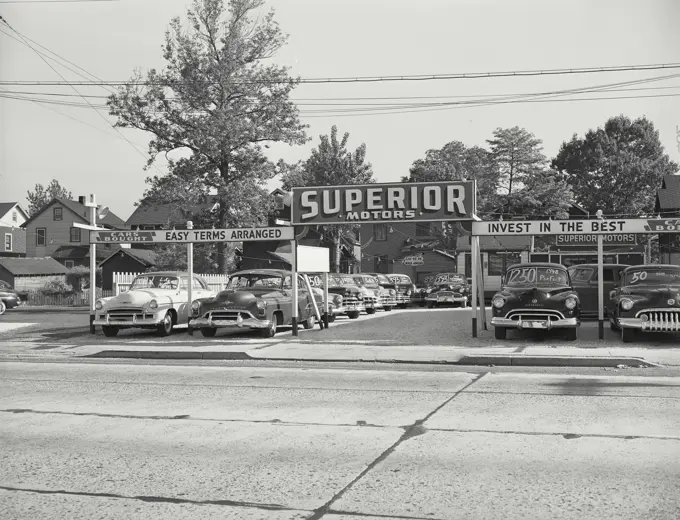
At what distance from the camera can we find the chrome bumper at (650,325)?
15727 millimetres


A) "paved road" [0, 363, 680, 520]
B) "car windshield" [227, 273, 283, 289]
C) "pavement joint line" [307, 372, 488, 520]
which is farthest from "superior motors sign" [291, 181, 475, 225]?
"pavement joint line" [307, 372, 488, 520]

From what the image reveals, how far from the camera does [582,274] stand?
22.1 m

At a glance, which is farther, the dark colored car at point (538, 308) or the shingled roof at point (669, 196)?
the shingled roof at point (669, 196)

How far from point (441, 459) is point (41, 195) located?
123m

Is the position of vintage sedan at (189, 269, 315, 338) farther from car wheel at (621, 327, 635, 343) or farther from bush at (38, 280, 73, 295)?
bush at (38, 280, 73, 295)

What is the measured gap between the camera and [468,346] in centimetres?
1653

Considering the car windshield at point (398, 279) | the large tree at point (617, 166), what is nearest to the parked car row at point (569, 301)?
the car windshield at point (398, 279)

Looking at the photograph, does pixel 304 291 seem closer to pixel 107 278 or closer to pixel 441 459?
pixel 441 459

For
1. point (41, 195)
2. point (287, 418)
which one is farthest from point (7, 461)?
point (41, 195)

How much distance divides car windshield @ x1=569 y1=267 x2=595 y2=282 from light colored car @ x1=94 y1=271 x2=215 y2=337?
1099 centimetres

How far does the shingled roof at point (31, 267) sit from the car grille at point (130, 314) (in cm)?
3857

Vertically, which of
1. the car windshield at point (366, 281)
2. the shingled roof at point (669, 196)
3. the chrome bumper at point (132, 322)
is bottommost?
the chrome bumper at point (132, 322)

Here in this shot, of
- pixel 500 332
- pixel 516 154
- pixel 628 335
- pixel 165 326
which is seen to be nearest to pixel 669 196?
pixel 516 154

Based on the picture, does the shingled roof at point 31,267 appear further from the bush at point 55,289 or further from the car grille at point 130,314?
the car grille at point 130,314
